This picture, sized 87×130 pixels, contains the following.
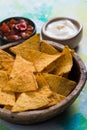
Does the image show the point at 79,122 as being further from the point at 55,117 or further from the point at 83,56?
the point at 83,56

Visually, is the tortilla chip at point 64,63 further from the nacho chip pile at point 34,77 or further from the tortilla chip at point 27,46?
the tortilla chip at point 27,46

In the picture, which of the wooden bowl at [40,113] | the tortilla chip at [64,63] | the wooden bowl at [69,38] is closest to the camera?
the wooden bowl at [40,113]

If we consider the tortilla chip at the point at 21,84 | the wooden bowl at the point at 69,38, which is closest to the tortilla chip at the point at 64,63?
the tortilla chip at the point at 21,84

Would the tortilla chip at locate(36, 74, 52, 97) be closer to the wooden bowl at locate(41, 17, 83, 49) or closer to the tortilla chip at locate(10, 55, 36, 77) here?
the tortilla chip at locate(10, 55, 36, 77)

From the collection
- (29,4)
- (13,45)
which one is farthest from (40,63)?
(29,4)

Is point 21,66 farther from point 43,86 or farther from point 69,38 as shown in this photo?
point 69,38

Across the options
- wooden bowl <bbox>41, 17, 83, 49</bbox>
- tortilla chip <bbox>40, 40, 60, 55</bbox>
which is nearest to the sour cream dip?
wooden bowl <bbox>41, 17, 83, 49</bbox>
